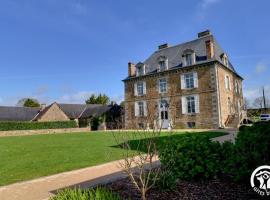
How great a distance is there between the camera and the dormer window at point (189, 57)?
24.8 meters

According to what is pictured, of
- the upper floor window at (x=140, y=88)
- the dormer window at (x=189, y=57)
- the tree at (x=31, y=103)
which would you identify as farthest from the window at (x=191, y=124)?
the tree at (x=31, y=103)

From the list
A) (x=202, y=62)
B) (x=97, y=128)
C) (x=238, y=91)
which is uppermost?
(x=202, y=62)

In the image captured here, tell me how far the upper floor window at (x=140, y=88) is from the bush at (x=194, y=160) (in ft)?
78.5

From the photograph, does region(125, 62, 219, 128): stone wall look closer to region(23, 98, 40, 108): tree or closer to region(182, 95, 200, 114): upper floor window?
region(182, 95, 200, 114): upper floor window

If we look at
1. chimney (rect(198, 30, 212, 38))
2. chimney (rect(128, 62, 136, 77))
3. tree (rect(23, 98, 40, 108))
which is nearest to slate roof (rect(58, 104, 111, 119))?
chimney (rect(128, 62, 136, 77))

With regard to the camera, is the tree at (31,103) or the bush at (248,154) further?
the tree at (31,103)

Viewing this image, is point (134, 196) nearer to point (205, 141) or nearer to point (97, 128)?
point (205, 141)

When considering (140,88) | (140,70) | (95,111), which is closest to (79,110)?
(95,111)

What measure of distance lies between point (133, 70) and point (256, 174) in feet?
90.1

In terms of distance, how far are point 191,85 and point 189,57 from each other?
282 centimetres

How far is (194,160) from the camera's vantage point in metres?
4.77

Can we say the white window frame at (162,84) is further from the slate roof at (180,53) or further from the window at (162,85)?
the slate roof at (180,53)

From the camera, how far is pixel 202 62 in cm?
2398

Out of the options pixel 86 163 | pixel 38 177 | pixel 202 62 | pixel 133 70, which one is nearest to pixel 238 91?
pixel 202 62
